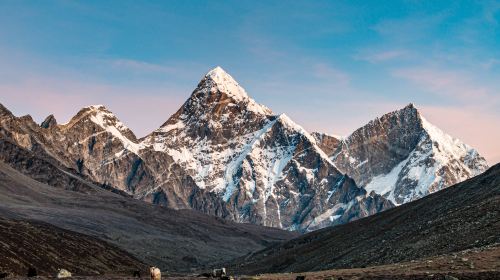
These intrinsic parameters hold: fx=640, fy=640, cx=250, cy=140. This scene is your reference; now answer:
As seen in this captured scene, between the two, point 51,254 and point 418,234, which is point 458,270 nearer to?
point 418,234

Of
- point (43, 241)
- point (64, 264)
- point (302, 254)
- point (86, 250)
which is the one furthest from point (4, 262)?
point (302, 254)

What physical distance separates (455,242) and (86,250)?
336 ft

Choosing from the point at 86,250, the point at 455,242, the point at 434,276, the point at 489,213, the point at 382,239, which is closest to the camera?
the point at 434,276

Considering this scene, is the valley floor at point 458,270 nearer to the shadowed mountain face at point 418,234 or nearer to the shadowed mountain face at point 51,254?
the shadowed mountain face at point 418,234

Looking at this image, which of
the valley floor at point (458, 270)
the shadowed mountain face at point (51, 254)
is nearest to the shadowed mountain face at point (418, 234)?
the valley floor at point (458, 270)

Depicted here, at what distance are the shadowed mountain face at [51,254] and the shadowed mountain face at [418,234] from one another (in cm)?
3668

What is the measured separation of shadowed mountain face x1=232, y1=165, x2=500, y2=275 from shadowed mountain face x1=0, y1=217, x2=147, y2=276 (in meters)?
36.7

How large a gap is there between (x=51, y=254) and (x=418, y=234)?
73190mm

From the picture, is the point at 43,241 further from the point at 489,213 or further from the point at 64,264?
the point at 489,213

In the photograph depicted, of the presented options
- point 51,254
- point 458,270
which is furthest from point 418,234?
point 51,254

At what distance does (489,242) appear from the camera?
7106 cm

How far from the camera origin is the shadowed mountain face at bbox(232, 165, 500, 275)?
267 ft

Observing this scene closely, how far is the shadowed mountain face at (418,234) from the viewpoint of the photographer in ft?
267

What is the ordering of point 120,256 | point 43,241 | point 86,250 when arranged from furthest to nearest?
1. point 120,256
2. point 86,250
3. point 43,241
